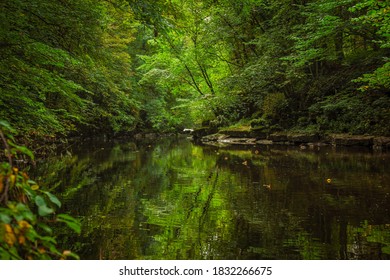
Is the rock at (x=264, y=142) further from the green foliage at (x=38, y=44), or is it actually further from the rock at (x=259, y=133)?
the green foliage at (x=38, y=44)

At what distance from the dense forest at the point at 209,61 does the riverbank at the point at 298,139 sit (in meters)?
0.60

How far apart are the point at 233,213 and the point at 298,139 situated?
43.9 ft

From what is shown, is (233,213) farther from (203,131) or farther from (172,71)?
(203,131)

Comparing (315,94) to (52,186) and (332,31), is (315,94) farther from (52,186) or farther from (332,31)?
(52,186)

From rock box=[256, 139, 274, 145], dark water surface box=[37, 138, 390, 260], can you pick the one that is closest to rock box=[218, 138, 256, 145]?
rock box=[256, 139, 274, 145]

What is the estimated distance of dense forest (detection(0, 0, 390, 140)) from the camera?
5906 millimetres

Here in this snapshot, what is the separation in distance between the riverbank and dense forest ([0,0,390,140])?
597 mm

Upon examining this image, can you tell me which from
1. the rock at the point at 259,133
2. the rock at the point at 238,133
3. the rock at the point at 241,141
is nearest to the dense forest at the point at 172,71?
the rock at the point at 259,133

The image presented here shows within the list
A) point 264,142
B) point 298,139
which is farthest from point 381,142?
point 264,142

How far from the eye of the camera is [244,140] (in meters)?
20.5

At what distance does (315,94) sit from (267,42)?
140 inches

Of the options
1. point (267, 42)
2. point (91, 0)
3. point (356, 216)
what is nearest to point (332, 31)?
point (267, 42)

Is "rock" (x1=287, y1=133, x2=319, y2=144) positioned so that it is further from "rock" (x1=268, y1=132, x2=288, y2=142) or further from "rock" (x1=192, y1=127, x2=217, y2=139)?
"rock" (x1=192, y1=127, x2=217, y2=139)

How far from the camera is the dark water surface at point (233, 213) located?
3537 mm
